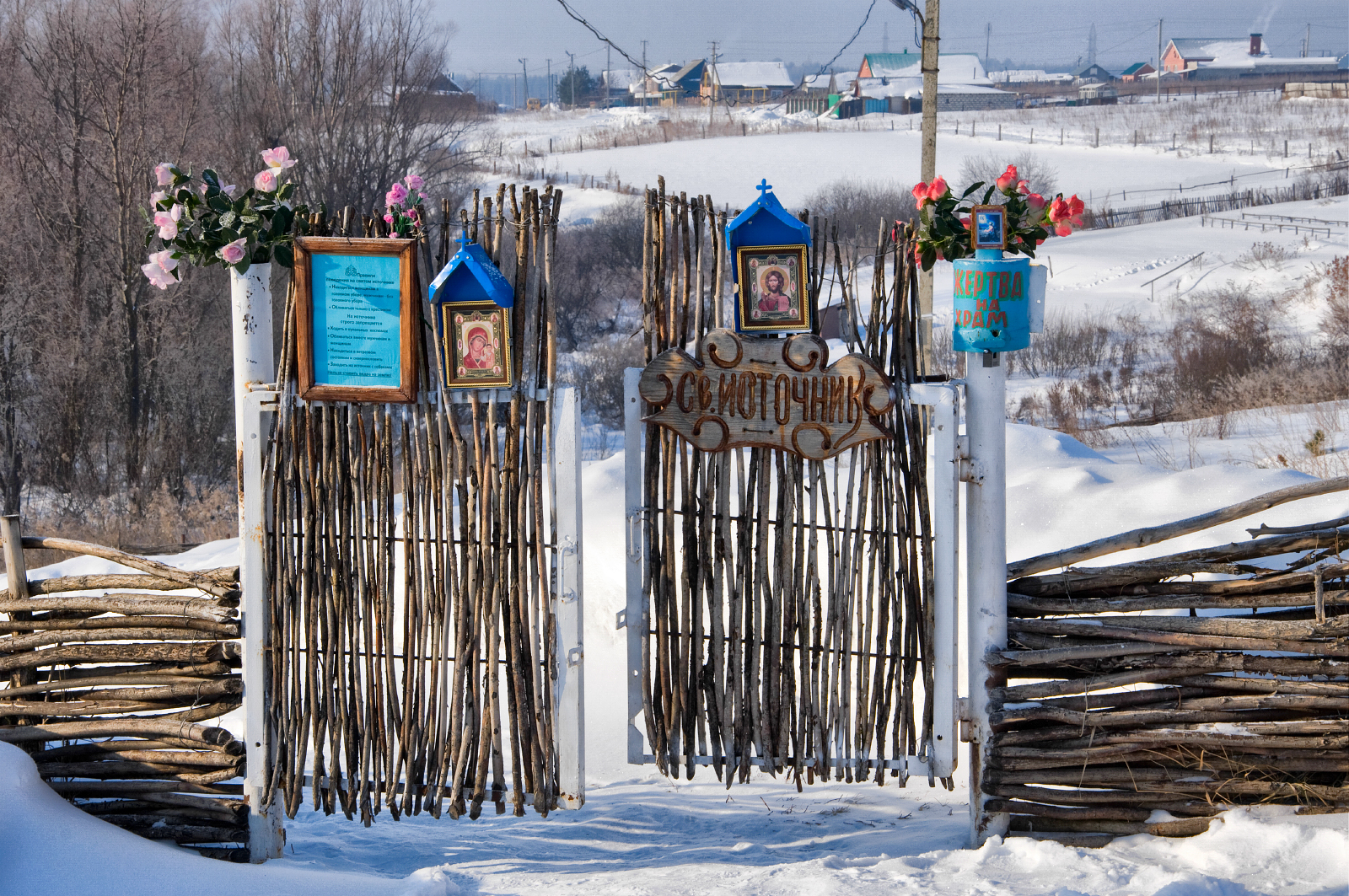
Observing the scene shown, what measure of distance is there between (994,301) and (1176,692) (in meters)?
1.39

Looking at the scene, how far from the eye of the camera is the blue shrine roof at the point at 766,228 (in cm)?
353

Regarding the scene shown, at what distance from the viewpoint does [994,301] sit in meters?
3.46

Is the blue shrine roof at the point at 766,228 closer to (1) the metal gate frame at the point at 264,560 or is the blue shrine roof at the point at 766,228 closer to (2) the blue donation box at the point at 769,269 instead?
(2) the blue donation box at the point at 769,269

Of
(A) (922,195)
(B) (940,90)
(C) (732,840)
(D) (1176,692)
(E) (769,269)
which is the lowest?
(C) (732,840)

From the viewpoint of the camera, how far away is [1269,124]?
49.4 metres

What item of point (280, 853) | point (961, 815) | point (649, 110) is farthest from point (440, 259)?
point (649, 110)

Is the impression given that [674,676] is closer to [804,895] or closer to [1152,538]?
[804,895]

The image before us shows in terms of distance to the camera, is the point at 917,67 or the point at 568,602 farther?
the point at 917,67

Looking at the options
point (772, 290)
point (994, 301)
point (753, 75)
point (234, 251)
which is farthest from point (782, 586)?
point (753, 75)

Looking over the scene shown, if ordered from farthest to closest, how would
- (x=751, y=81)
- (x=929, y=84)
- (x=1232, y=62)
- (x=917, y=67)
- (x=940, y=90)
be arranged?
(x=1232, y=62), (x=751, y=81), (x=917, y=67), (x=940, y=90), (x=929, y=84)

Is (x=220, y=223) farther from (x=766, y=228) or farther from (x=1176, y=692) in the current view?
(x=1176, y=692)

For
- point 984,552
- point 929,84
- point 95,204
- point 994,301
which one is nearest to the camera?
point 994,301

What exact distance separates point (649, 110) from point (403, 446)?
241ft

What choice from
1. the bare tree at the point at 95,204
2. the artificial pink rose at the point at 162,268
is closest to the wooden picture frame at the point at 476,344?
the artificial pink rose at the point at 162,268
